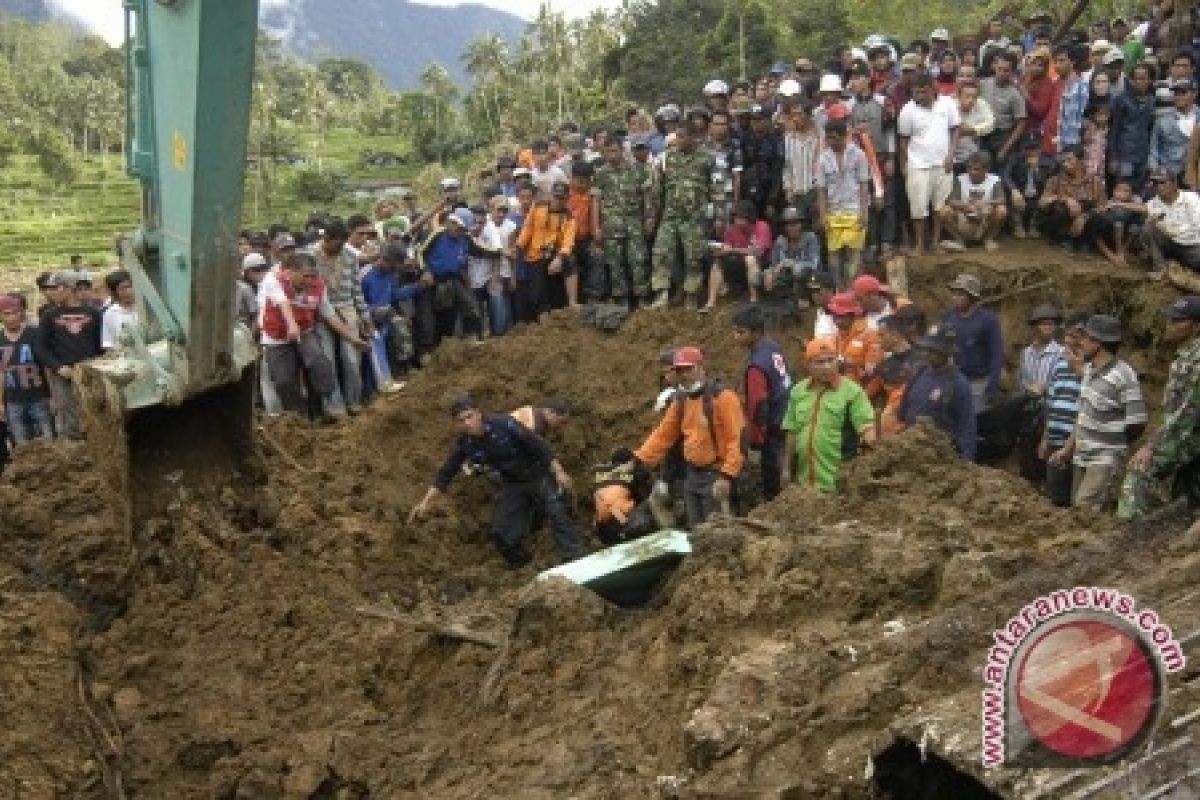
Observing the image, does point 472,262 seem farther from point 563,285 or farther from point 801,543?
point 801,543

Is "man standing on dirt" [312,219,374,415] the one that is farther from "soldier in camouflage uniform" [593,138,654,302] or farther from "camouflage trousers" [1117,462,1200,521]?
"camouflage trousers" [1117,462,1200,521]

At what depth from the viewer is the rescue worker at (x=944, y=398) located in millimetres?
7992

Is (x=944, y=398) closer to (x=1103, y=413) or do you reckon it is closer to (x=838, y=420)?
(x=838, y=420)

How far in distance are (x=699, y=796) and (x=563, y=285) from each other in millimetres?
8478

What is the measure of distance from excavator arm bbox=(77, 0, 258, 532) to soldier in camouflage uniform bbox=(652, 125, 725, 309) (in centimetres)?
494

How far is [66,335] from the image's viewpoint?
9.97 metres

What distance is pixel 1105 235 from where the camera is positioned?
11.7 metres

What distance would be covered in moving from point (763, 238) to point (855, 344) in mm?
2383

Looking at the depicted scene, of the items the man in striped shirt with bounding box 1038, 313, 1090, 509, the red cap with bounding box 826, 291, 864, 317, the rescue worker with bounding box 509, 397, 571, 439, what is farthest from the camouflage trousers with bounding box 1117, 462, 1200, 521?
the rescue worker with bounding box 509, 397, 571, 439

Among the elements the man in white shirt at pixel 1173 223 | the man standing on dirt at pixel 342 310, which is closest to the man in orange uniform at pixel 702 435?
the man standing on dirt at pixel 342 310

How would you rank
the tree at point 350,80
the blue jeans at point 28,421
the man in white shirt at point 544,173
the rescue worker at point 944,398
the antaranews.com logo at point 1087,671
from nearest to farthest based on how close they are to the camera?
the antaranews.com logo at point 1087,671 < the rescue worker at point 944,398 < the blue jeans at point 28,421 < the man in white shirt at point 544,173 < the tree at point 350,80

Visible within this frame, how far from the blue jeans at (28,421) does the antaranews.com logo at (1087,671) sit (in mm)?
9069

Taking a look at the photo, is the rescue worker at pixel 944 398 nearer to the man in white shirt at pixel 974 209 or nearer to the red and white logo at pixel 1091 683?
the man in white shirt at pixel 974 209

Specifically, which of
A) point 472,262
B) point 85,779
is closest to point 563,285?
point 472,262
